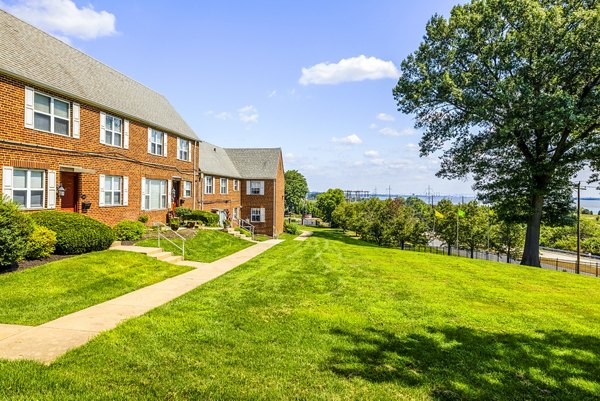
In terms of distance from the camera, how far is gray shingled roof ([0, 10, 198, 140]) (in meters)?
12.1

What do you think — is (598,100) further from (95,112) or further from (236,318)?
(95,112)

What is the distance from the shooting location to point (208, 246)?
17578mm

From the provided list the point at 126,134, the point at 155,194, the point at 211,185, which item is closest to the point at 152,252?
the point at 126,134

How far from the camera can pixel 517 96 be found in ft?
61.0

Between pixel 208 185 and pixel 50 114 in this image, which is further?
pixel 208 185

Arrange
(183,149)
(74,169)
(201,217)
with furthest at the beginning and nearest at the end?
(183,149), (201,217), (74,169)

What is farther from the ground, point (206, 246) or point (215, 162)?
point (215, 162)

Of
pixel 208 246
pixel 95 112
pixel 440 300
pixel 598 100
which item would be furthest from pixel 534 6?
pixel 95 112

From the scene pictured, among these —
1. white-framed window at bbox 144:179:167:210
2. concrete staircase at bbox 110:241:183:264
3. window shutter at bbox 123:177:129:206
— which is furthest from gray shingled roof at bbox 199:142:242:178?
concrete staircase at bbox 110:241:183:264

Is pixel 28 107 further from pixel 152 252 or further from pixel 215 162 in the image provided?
pixel 215 162

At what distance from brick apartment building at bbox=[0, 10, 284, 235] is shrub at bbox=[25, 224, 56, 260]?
7.96 ft

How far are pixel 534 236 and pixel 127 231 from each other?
24.9 meters

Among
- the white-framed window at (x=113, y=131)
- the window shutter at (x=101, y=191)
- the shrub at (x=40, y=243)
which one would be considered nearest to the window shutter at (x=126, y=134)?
the white-framed window at (x=113, y=131)

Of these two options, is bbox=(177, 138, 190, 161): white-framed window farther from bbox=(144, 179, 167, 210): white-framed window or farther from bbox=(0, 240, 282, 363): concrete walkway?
bbox=(0, 240, 282, 363): concrete walkway
